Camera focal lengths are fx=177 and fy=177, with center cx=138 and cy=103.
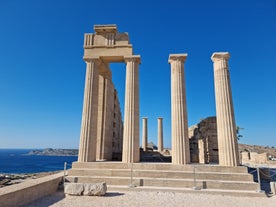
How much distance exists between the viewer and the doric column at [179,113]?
14453mm

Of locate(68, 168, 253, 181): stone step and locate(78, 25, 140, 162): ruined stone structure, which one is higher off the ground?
locate(78, 25, 140, 162): ruined stone structure

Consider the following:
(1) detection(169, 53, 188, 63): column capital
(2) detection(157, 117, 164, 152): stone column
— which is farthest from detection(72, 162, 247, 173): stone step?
(2) detection(157, 117, 164, 152): stone column

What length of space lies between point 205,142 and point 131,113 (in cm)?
1100

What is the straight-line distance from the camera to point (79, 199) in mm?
9461

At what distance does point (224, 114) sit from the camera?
48.0ft

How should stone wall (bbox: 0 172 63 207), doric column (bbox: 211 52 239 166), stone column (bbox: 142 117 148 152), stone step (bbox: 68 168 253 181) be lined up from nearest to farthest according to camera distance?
stone wall (bbox: 0 172 63 207)
stone step (bbox: 68 168 253 181)
doric column (bbox: 211 52 239 166)
stone column (bbox: 142 117 148 152)

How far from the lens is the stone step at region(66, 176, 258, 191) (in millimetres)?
11586

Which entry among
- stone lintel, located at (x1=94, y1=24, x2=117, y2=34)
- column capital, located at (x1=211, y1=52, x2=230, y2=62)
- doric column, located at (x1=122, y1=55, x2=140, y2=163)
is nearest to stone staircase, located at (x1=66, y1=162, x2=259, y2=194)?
doric column, located at (x1=122, y1=55, x2=140, y2=163)

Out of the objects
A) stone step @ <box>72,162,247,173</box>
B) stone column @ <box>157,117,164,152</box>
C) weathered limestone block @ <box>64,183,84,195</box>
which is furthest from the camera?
stone column @ <box>157,117,164,152</box>

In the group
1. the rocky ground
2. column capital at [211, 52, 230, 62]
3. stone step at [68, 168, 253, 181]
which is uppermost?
column capital at [211, 52, 230, 62]

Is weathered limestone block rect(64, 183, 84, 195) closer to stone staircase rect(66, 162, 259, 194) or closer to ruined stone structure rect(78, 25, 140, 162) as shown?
stone staircase rect(66, 162, 259, 194)

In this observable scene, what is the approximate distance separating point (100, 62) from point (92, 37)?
8.46ft

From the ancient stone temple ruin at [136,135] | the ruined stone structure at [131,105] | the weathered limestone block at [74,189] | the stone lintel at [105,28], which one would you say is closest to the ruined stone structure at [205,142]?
the ancient stone temple ruin at [136,135]

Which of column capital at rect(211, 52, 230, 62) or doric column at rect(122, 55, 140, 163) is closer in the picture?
doric column at rect(122, 55, 140, 163)
